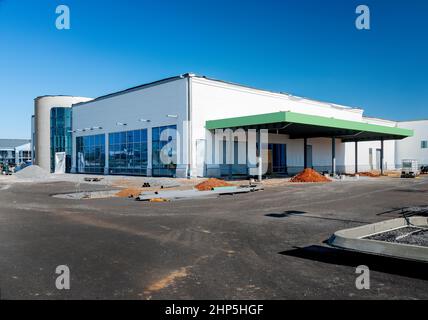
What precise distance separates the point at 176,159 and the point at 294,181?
11.0 metres

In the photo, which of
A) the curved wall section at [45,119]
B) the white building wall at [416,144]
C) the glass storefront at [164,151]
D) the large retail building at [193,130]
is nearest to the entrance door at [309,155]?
the large retail building at [193,130]

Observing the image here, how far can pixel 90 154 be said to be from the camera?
47.1 metres

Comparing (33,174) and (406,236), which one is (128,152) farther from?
(406,236)

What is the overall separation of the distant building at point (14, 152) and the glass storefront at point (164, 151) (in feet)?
238

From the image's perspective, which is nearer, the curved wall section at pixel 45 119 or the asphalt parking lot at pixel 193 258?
the asphalt parking lot at pixel 193 258

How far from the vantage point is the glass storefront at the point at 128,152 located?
38469mm

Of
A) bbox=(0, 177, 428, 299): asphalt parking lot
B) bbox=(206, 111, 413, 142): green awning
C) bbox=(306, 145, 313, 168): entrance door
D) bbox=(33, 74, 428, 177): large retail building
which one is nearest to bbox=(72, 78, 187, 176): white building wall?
bbox=(33, 74, 428, 177): large retail building

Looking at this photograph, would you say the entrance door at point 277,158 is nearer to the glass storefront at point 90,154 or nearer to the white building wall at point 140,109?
the white building wall at point 140,109

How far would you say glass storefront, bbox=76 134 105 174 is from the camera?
45.0 m

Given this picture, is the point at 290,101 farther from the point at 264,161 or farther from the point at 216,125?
the point at 216,125

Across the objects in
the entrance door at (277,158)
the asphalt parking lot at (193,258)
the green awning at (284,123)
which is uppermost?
the green awning at (284,123)

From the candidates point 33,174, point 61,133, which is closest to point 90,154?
point 33,174

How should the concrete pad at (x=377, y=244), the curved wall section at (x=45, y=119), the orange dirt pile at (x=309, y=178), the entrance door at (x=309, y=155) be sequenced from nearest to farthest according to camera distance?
the concrete pad at (x=377, y=244), the orange dirt pile at (x=309, y=178), the entrance door at (x=309, y=155), the curved wall section at (x=45, y=119)
